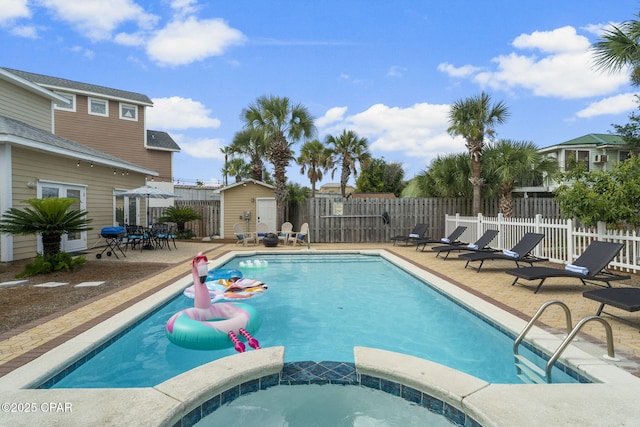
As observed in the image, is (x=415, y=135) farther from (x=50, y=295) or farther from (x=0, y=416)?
(x=0, y=416)

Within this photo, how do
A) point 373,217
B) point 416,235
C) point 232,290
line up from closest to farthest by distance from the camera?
point 232,290, point 416,235, point 373,217

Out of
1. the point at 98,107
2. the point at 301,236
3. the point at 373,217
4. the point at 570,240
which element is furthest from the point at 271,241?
the point at 98,107

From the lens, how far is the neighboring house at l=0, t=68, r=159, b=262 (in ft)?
31.8

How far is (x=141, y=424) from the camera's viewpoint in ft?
8.15

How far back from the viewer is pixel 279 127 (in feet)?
55.8

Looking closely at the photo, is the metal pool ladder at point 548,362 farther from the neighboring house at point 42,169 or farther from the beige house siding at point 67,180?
the beige house siding at point 67,180

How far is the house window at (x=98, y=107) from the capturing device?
22.6 m

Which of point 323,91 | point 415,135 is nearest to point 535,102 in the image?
point 323,91

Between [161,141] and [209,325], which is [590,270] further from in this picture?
[161,141]

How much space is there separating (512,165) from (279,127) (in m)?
9.49

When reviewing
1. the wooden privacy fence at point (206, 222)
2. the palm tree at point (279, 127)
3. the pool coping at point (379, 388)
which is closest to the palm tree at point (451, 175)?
the palm tree at point (279, 127)

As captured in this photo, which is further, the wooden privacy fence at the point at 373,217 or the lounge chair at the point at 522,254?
the wooden privacy fence at the point at 373,217

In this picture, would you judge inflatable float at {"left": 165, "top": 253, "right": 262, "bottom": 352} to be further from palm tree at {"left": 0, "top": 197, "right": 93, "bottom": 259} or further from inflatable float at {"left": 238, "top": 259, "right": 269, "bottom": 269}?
inflatable float at {"left": 238, "top": 259, "right": 269, "bottom": 269}

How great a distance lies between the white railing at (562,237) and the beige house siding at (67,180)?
525 inches
